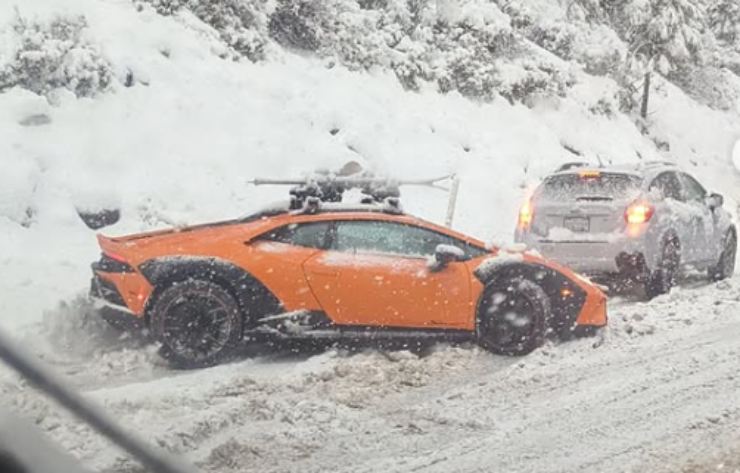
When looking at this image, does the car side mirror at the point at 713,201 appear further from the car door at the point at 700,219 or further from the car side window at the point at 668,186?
the car side window at the point at 668,186

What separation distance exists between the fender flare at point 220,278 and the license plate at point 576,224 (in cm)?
427

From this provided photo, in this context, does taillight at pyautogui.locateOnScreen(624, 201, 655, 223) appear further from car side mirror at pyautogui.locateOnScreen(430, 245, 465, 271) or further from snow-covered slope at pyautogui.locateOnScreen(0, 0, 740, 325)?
snow-covered slope at pyautogui.locateOnScreen(0, 0, 740, 325)

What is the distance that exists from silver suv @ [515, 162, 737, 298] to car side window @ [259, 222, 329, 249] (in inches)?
144

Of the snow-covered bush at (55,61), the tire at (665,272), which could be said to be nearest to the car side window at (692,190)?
the tire at (665,272)

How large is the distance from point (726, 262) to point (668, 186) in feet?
6.33

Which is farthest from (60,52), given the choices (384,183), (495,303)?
(495,303)

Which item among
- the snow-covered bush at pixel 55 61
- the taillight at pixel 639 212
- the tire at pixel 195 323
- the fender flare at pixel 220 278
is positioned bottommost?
the tire at pixel 195 323

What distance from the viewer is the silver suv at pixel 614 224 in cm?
1006

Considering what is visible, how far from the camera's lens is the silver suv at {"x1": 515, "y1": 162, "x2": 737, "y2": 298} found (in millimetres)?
10062

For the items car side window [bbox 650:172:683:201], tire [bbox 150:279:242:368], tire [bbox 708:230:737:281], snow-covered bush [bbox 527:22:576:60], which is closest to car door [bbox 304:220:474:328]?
tire [bbox 150:279:242:368]

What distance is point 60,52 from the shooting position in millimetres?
11961

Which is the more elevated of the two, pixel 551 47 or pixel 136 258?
pixel 551 47

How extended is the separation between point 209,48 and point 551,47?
9.85 metres

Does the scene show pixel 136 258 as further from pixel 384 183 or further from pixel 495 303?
pixel 384 183
